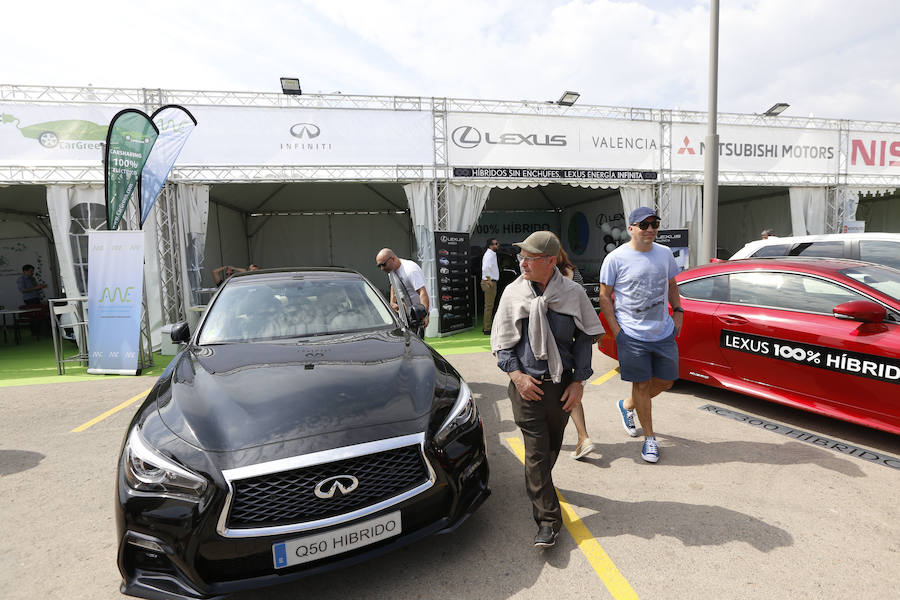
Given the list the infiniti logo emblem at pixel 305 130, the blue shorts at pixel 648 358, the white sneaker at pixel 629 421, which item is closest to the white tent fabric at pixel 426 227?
the infiniti logo emblem at pixel 305 130

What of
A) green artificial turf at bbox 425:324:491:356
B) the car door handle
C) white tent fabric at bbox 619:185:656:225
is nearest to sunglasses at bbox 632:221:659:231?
the car door handle

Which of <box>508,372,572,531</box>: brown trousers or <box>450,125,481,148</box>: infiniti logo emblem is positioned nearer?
<box>508,372,572,531</box>: brown trousers

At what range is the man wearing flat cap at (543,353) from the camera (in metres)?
2.12

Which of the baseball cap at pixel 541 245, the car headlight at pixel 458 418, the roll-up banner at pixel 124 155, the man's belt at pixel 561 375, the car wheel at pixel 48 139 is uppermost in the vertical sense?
the car wheel at pixel 48 139

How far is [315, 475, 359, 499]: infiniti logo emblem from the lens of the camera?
5.85ft

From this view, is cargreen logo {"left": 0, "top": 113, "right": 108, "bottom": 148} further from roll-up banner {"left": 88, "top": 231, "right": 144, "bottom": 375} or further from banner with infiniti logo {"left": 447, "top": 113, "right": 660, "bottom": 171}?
banner with infiniti logo {"left": 447, "top": 113, "right": 660, "bottom": 171}

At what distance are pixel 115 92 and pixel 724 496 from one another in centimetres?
1029

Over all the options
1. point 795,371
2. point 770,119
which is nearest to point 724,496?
point 795,371

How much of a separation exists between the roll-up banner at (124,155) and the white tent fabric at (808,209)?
13.6 m

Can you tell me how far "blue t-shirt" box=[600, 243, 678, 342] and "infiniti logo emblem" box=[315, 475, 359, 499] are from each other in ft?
7.06

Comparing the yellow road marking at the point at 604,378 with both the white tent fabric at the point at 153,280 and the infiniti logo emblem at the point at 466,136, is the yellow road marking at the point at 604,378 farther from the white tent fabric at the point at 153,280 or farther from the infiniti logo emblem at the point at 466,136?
the white tent fabric at the point at 153,280

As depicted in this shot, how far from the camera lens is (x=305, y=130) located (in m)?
Result: 8.27

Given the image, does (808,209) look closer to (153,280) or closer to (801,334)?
(801,334)

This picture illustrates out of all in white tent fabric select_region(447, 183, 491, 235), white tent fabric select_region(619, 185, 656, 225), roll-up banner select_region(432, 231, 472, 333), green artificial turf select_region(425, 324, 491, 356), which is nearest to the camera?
green artificial turf select_region(425, 324, 491, 356)
